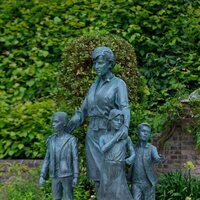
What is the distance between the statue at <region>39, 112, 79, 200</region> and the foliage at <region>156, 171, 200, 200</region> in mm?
3058

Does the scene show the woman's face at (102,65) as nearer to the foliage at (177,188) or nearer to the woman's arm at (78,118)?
the woman's arm at (78,118)

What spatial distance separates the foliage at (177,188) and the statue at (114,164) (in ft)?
10.1

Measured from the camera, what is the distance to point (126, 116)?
7008 millimetres

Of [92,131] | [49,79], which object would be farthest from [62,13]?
[92,131]

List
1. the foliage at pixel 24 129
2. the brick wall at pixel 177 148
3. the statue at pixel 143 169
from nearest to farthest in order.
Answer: the statue at pixel 143 169
the brick wall at pixel 177 148
the foliage at pixel 24 129

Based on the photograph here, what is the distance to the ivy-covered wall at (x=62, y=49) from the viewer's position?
11.5 metres

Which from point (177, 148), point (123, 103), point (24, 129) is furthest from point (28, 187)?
point (123, 103)

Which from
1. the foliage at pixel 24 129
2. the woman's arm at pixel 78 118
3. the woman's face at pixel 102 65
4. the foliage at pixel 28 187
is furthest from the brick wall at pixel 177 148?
the woman's face at pixel 102 65

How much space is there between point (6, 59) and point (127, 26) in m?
2.49

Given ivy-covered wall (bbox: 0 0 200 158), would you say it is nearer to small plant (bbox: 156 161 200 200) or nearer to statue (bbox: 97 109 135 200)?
small plant (bbox: 156 161 200 200)

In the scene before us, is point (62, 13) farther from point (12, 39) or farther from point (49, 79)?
point (49, 79)

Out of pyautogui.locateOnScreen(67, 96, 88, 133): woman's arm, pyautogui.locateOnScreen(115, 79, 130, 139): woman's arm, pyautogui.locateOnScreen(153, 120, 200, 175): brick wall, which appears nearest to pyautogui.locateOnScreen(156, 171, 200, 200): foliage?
pyautogui.locateOnScreen(153, 120, 200, 175): brick wall

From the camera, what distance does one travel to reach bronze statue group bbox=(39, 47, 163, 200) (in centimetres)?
695

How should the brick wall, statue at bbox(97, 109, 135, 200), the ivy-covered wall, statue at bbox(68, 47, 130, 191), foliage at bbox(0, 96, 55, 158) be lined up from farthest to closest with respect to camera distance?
the ivy-covered wall → foliage at bbox(0, 96, 55, 158) → the brick wall → statue at bbox(68, 47, 130, 191) → statue at bbox(97, 109, 135, 200)
